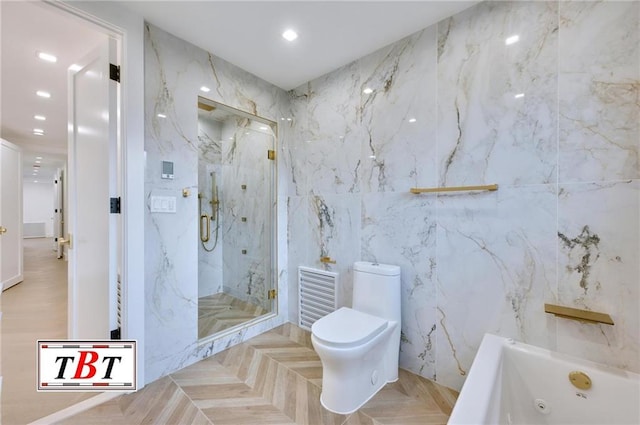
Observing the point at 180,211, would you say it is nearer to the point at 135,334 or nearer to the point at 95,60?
the point at 135,334

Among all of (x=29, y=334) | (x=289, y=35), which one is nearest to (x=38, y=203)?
(x=29, y=334)

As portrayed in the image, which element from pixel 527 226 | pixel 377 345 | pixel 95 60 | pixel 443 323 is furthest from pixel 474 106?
pixel 95 60

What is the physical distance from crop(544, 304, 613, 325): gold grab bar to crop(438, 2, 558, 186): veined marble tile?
0.68 metres

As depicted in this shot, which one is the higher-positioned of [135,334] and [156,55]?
[156,55]

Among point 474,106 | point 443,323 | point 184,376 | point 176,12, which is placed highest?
point 176,12

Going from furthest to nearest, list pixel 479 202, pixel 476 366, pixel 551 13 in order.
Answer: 1. pixel 479 202
2. pixel 551 13
3. pixel 476 366

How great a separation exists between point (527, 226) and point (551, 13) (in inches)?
45.6

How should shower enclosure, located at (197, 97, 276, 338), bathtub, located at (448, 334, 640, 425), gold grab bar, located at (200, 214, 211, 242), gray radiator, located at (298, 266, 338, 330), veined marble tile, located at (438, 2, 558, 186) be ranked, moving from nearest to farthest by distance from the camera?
bathtub, located at (448, 334, 640, 425)
veined marble tile, located at (438, 2, 558, 186)
gray radiator, located at (298, 266, 338, 330)
shower enclosure, located at (197, 97, 276, 338)
gold grab bar, located at (200, 214, 211, 242)

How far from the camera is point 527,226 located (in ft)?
4.94

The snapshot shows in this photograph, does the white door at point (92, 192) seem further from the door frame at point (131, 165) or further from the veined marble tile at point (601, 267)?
the veined marble tile at point (601, 267)

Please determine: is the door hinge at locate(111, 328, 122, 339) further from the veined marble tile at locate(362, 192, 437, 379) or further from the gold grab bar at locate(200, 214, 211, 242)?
the veined marble tile at locate(362, 192, 437, 379)

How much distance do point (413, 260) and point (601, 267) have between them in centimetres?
96

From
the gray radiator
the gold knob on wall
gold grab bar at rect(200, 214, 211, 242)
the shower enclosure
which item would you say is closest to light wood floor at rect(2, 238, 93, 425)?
the shower enclosure

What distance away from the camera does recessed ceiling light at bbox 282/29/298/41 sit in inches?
75.5
